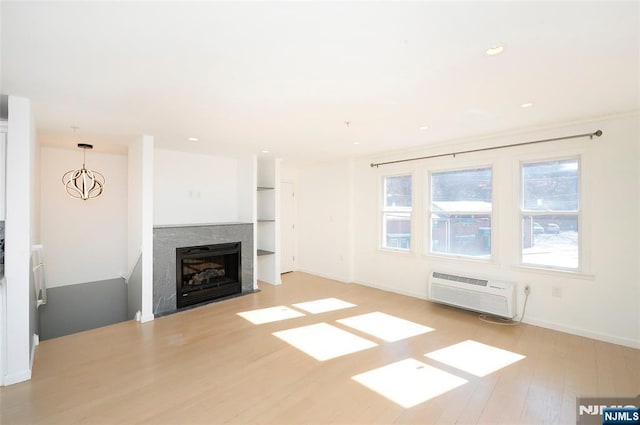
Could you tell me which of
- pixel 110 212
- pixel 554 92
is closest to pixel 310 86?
pixel 554 92

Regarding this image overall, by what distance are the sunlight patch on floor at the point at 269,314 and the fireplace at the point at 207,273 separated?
89 centimetres

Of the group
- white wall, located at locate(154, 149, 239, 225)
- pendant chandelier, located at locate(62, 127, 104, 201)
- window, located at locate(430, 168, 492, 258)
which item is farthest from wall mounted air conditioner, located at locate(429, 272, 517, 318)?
pendant chandelier, located at locate(62, 127, 104, 201)

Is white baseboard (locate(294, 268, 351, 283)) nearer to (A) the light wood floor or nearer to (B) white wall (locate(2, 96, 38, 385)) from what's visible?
(A) the light wood floor

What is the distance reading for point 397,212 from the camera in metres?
5.21

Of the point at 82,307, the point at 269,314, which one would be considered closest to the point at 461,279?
the point at 269,314

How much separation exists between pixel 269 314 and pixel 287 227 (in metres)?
2.78

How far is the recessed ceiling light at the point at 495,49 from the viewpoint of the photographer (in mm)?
1803

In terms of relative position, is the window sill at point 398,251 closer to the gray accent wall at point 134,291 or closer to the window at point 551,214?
the window at point 551,214

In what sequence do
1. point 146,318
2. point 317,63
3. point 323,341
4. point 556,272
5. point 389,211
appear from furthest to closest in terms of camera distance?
1. point 389,211
2. point 146,318
3. point 556,272
4. point 323,341
5. point 317,63

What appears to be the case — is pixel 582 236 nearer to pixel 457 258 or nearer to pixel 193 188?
pixel 457 258

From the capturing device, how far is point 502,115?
317 centimetres

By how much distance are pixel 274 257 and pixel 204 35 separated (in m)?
4.44

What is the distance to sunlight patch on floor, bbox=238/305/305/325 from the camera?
12.8 feet

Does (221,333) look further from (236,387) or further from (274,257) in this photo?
(274,257)
